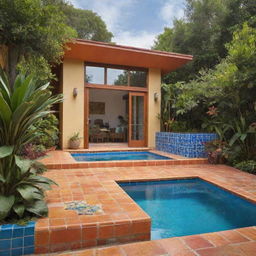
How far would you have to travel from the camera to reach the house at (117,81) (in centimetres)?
758

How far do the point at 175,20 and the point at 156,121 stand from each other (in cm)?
624

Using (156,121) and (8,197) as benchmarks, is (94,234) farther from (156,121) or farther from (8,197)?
(156,121)

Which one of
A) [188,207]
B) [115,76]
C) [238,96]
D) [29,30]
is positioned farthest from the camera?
[115,76]

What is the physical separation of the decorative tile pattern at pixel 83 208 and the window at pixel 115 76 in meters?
6.22

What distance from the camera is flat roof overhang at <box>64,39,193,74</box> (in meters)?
6.95

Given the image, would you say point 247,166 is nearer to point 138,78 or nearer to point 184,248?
point 184,248

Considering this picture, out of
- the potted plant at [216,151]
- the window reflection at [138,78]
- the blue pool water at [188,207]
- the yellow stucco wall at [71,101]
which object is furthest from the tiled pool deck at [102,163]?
the window reflection at [138,78]

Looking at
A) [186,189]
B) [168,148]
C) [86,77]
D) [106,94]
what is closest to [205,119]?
[168,148]

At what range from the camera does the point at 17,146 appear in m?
2.27

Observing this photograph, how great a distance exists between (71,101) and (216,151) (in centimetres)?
528

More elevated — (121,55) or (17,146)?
(121,55)

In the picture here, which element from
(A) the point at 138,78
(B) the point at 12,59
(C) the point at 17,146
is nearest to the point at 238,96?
(A) the point at 138,78

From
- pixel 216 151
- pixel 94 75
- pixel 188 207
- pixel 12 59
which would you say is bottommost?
pixel 188 207

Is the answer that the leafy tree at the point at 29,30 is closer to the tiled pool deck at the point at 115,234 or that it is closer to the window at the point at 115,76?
the window at the point at 115,76
